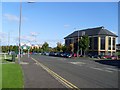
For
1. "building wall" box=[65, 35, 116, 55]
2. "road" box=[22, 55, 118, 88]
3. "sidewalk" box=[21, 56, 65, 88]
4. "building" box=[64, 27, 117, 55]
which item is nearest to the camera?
"sidewalk" box=[21, 56, 65, 88]

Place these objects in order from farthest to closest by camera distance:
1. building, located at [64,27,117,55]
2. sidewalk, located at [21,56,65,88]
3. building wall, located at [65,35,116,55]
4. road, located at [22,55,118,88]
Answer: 1. building, located at [64,27,117,55]
2. building wall, located at [65,35,116,55]
3. road, located at [22,55,118,88]
4. sidewalk, located at [21,56,65,88]

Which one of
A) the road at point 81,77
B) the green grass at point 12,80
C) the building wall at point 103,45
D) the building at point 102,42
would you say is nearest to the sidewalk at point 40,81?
the road at point 81,77

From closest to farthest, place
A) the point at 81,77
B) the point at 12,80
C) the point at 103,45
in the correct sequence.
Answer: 1. the point at 12,80
2. the point at 81,77
3. the point at 103,45

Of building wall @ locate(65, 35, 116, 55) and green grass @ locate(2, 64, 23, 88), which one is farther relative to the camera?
building wall @ locate(65, 35, 116, 55)

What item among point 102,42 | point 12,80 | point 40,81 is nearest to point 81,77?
point 40,81

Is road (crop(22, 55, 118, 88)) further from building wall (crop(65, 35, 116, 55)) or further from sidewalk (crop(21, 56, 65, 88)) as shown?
building wall (crop(65, 35, 116, 55))

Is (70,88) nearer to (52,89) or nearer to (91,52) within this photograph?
(52,89)

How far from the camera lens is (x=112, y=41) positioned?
11181 centimetres

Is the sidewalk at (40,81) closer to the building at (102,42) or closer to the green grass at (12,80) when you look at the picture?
the green grass at (12,80)

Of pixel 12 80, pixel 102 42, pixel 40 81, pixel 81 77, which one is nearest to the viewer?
pixel 12 80

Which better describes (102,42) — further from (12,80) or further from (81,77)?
(12,80)

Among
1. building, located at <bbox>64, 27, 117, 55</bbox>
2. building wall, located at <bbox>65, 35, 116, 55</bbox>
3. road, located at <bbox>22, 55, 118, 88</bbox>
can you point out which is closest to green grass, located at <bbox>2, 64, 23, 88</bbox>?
road, located at <bbox>22, 55, 118, 88</bbox>

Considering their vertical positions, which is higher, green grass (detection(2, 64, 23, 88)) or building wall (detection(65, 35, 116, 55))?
building wall (detection(65, 35, 116, 55))

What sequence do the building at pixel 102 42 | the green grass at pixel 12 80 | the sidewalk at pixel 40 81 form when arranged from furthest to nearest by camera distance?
1. the building at pixel 102 42
2. the sidewalk at pixel 40 81
3. the green grass at pixel 12 80
